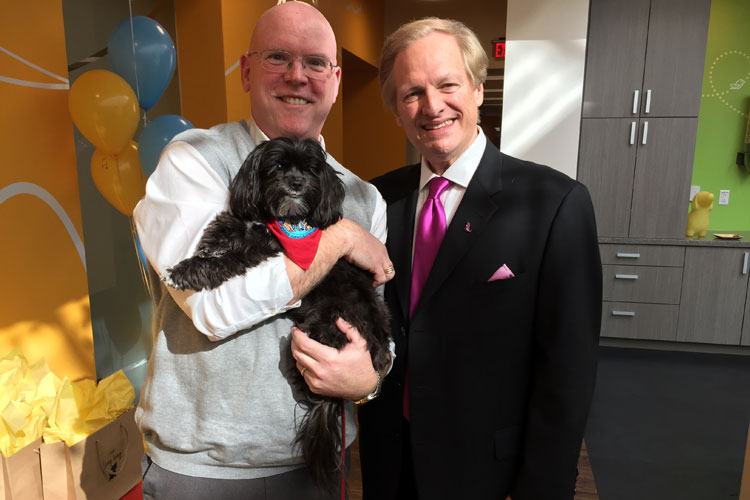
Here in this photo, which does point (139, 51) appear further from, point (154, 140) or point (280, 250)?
point (280, 250)

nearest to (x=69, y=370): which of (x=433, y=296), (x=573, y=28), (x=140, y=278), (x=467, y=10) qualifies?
(x=140, y=278)

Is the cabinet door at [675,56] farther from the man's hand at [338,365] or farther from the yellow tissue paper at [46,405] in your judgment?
the yellow tissue paper at [46,405]

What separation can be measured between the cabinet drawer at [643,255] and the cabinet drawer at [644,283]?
0.05 meters

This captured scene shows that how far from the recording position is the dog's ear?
3.76 feet

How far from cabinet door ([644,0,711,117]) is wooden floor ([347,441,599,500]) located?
3.18 m

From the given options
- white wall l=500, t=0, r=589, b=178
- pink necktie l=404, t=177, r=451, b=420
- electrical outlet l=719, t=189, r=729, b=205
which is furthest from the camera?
electrical outlet l=719, t=189, r=729, b=205

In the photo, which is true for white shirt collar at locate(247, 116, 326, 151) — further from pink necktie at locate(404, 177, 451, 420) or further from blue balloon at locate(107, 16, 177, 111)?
blue balloon at locate(107, 16, 177, 111)

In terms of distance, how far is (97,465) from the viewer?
2.09m

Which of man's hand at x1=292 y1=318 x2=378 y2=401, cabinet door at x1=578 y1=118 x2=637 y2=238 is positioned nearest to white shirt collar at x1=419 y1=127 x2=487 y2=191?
man's hand at x1=292 y1=318 x2=378 y2=401

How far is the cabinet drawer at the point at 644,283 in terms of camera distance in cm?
446

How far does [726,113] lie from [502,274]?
4.88 meters

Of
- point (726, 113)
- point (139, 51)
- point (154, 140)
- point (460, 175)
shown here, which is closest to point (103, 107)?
point (154, 140)

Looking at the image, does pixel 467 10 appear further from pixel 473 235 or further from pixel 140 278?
pixel 473 235

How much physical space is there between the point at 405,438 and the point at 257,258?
69cm
